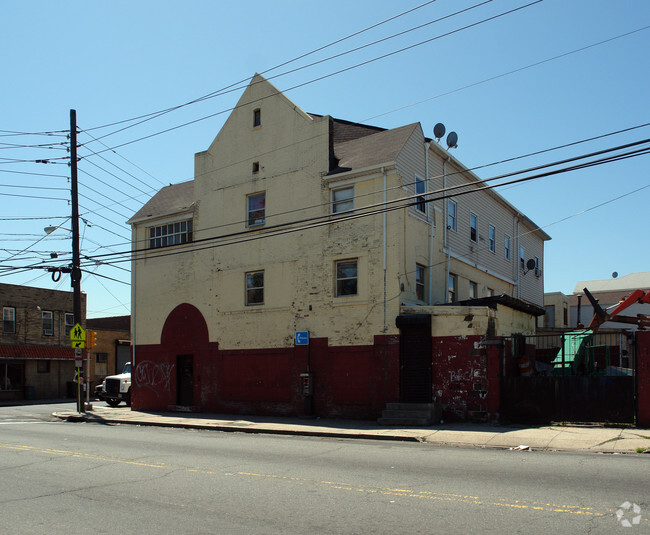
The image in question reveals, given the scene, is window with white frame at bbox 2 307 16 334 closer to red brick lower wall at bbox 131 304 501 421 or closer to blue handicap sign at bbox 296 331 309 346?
A: red brick lower wall at bbox 131 304 501 421

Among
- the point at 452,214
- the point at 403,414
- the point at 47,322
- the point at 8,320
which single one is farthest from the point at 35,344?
the point at 403,414

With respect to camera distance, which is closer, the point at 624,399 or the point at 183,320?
the point at 624,399

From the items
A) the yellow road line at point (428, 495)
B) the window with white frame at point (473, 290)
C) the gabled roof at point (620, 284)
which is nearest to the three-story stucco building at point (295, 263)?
the window with white frame at point (473, 290)

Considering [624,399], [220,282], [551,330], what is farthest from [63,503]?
[551,330]

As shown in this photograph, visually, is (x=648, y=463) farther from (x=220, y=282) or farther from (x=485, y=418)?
(x=220, y=282)

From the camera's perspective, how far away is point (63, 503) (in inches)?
324

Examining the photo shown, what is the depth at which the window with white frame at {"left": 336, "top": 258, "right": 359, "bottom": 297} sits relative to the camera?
2138 cm

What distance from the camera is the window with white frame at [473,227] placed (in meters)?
27.4

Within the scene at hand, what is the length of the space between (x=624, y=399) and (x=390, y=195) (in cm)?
931

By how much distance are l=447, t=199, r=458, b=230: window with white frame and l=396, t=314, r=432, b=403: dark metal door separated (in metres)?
6.57

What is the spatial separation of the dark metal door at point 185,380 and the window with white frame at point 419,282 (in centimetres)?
998

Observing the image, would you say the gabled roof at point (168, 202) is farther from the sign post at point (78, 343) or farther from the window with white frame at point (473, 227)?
the window with white frame at point (473, 227)

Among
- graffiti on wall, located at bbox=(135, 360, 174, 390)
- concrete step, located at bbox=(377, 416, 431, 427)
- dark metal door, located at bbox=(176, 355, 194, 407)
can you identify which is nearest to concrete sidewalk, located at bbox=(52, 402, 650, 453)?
concrete step, located at bbox=(377, 416, 431, 427)

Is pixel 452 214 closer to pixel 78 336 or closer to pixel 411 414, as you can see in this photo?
pixel 411 414
